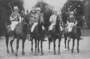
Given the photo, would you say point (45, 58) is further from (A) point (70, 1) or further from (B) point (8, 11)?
(A) point (70, 1)

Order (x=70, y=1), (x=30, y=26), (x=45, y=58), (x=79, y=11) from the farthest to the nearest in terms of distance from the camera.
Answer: (x=70, y=1)
(x=79, y=11)
(x=30, y=26)
(x=45, y=58)

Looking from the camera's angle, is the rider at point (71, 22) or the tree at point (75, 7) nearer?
the rider at point (71, 22)

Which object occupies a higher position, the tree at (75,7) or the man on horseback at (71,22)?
the tree at (75,7)

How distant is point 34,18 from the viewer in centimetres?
1733

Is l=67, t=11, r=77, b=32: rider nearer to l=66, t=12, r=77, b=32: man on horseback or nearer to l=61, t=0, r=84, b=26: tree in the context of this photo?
l=66, t=12, r=77, b=32: man on horseback

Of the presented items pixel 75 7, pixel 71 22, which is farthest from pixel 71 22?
pixel 75 7

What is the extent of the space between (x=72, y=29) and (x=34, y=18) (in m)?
3.41

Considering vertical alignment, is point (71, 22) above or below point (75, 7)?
below

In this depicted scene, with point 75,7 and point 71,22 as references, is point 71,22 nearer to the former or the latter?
point 71,22

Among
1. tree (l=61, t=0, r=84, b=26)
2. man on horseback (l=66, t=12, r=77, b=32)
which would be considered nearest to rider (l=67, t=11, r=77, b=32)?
man on horseback (l=66, t=12, r=77, b=32)

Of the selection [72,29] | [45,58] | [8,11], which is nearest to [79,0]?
[8,11]

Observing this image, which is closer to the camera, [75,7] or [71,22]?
[71,22]

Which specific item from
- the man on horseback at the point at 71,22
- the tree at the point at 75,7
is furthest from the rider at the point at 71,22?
the tree at the point at 75,7

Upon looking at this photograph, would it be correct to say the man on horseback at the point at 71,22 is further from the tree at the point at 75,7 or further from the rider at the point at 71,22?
the tree at the point at 75,7
